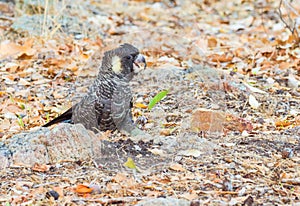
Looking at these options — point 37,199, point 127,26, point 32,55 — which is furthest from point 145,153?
point 127,26

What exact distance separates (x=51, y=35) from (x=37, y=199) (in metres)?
3.19

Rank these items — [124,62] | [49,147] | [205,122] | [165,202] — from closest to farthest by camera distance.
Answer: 1. [165,202]
2. [49,147]
3. [205,122]
4. [124,62]

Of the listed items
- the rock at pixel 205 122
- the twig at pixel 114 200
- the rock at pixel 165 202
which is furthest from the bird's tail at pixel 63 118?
the rock at pixel 165 202

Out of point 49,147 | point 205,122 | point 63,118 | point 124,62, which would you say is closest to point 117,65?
point 124,62

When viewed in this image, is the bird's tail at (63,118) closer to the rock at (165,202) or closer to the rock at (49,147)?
the rock at (49,147)

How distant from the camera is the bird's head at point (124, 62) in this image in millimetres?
3807

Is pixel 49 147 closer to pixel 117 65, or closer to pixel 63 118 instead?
pixel 63 118

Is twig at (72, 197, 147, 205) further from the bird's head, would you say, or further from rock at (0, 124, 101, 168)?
the bird's head

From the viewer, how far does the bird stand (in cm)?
376

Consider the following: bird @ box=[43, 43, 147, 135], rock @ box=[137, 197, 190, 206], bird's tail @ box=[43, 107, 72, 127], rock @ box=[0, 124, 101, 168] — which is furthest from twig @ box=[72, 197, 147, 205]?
bird's tail @ box=[43, 107, 72, 127]

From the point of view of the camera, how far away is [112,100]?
378 centimetres

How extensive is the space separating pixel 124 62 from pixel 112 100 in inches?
10.8

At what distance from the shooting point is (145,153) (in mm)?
3387

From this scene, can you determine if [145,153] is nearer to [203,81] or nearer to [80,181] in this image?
[80,181]
